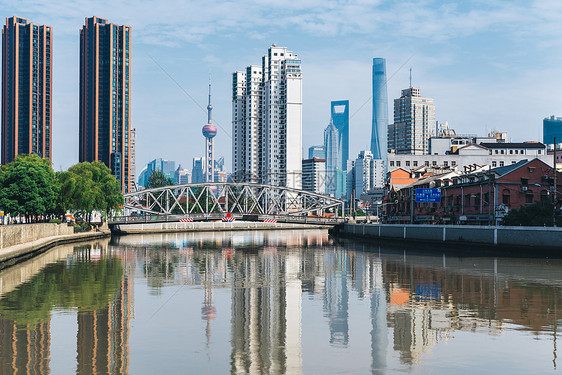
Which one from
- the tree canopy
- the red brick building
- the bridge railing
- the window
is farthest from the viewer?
the bridge railing

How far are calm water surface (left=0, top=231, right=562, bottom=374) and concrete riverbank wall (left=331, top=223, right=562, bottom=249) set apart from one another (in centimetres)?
1539

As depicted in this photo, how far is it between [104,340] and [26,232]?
164 feet

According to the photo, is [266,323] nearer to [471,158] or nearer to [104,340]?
[104,340]

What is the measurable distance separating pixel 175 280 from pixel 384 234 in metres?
65.6

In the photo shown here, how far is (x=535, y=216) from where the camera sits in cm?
7044

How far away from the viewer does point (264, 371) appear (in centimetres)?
1747

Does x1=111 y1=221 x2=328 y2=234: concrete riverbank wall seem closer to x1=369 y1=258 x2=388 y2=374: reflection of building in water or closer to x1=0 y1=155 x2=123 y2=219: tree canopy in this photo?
x1=0 y1=155 x2=123 y2=219: tree canopy

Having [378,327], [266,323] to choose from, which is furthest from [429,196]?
[266,323]

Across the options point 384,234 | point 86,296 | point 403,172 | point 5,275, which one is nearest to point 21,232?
point 5,275

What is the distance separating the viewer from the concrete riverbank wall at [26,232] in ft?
183

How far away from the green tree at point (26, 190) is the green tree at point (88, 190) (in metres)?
5.24

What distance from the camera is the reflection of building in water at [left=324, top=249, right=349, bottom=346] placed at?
22.6 metres

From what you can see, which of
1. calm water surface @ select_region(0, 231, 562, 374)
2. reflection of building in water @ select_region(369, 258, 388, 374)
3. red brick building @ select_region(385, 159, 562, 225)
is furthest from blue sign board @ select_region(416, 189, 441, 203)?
reflection of building in water @ select_region(369, 258, 388, 374)

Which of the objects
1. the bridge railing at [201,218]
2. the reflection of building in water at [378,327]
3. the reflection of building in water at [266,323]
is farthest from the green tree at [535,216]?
the bridge railing at [201,218]
